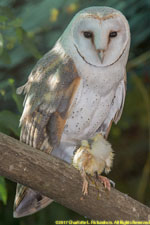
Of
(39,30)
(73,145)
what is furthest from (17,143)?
(39,30)

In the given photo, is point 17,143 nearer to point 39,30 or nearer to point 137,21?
point 39,30

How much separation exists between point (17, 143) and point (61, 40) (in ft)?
2.20

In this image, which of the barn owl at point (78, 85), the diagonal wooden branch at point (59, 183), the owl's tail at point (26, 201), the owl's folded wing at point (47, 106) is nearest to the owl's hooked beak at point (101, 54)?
the barn owl at point (78, 85)

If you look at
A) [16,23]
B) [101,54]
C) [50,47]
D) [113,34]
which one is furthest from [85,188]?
[50,47]

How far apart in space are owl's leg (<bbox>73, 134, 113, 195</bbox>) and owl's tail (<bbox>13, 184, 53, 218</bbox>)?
30 centimetres

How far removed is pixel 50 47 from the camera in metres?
2.89

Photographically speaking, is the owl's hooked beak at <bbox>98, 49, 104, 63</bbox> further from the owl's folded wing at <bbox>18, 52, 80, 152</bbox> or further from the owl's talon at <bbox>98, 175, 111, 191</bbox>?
the owl's talon at <bbox>98, 175, 111, 191</bbox>

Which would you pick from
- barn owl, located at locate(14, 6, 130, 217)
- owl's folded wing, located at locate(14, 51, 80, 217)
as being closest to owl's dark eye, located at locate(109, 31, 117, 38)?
barn owl, located at locate(14, 6, 130, 217)

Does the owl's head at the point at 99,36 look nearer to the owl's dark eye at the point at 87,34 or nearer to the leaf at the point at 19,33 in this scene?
the owl's dark eye at the point at 87,34

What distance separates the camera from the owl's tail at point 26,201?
1.70m

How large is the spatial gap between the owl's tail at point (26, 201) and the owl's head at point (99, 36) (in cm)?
65

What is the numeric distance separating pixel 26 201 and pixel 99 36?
2.70 feet

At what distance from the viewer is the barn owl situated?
1612mm

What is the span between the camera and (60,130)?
1684mm
